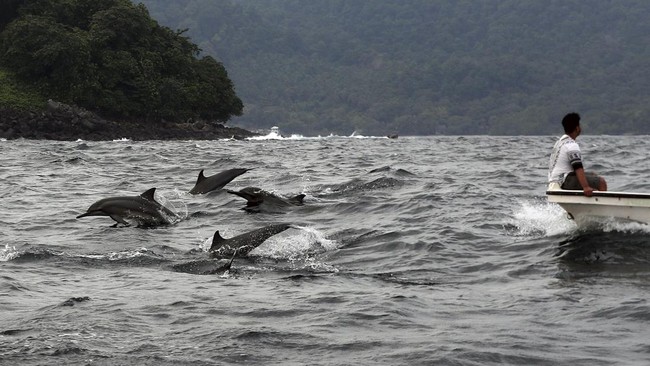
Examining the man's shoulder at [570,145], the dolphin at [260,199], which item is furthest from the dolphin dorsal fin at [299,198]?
the man's shoulder at [570,145]

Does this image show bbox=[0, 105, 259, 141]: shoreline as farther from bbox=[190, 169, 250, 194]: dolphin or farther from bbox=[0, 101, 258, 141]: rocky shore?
bbox=[190, 169, 250, 194]: dolphin

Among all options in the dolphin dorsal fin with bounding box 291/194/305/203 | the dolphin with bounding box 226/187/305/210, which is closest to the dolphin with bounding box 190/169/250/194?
the dolphin dorsal fin with bounding box 291/194/305/203

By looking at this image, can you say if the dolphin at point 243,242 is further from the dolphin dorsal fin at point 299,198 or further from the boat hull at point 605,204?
the dolphin dorsal fin at point 299,198

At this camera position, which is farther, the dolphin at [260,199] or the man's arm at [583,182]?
the dolphin at [260,199]

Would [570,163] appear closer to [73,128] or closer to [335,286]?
[335,286]

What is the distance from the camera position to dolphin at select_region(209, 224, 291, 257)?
44.3ft

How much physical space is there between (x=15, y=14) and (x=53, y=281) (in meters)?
88.0

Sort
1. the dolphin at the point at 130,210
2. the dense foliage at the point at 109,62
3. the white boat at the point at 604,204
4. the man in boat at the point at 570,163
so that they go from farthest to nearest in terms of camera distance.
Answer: the dense foliage at the point at 109,62
the dolphin at the point at 130,210
the man in boat at the point at 570,163
the white boat at the point at 604,204

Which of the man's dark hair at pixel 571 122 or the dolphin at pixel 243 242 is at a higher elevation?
the man's dark hair at pixel 571 122

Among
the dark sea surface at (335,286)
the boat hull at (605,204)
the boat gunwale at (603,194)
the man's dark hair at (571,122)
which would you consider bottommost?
the dark sea surface at (335,286)

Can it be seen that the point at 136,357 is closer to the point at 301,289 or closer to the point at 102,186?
the point at 301,289

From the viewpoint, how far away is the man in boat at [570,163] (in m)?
14.8

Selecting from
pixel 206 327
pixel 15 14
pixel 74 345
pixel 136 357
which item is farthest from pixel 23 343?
pixel 15 14

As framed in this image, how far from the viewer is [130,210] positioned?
54.5ft
